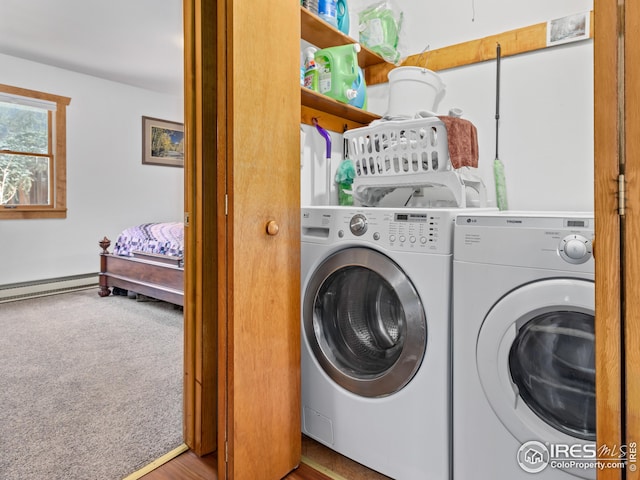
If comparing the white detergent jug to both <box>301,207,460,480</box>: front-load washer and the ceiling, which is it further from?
the ceiling

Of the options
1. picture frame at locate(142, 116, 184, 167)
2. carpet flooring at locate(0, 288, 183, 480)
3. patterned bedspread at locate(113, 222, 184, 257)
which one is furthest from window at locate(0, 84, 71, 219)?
carpet flooring at locate(0, 288, 183, 480)

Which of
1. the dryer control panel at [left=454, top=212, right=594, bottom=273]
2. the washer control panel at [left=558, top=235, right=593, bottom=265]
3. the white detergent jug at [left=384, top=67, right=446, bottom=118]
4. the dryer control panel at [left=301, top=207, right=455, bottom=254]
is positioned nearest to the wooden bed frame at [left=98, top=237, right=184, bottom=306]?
the dryer control panel at [left=301, top=207, right=455, bottom=254]

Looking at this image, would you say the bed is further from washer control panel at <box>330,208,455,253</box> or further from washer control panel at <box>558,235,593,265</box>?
washer control panel at <box>558,235,593,265</box>

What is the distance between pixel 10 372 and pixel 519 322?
8.46 feet

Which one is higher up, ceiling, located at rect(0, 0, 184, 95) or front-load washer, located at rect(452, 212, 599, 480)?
ceiling, located at rect(0, 0, 184, 95)

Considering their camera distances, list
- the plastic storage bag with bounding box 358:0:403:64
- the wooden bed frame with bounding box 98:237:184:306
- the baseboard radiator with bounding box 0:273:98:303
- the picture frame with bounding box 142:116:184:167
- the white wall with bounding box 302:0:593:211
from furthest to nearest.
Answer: the picture frame with bounding box 142:116:184:167 → the baseboard radiator with bounding box 0:273:98:303 → the wooden bed frame with bounding box 98:237:184:306 → the plastic storage bag with bounding box 358:0:403:64 → the white wall with bounding box 302:0:593:211

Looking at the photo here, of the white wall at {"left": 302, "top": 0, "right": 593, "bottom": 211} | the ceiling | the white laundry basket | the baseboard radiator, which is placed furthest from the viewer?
the baseboard radiator

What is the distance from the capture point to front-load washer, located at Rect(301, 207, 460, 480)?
1190 mm

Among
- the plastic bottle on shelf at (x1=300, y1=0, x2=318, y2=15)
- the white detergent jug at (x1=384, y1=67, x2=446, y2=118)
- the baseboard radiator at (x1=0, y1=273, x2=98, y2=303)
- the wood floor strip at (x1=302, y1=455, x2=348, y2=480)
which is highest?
the plastic bottle on shelf at (x1=300, y1=0, x2=318, y2=15)

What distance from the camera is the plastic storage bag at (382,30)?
85.4 inches

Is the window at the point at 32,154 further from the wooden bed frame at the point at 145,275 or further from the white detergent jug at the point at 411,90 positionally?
the white detergent jug at the point at 411,90

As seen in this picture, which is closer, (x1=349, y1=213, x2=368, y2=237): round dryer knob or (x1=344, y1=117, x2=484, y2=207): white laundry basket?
(x1=349, y1=213, x2=368, y2=237): round dryer knob

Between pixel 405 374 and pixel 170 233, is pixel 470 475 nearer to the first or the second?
pixel 405 374

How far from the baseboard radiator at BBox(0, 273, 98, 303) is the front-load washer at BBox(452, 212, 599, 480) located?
4248 millimetres
